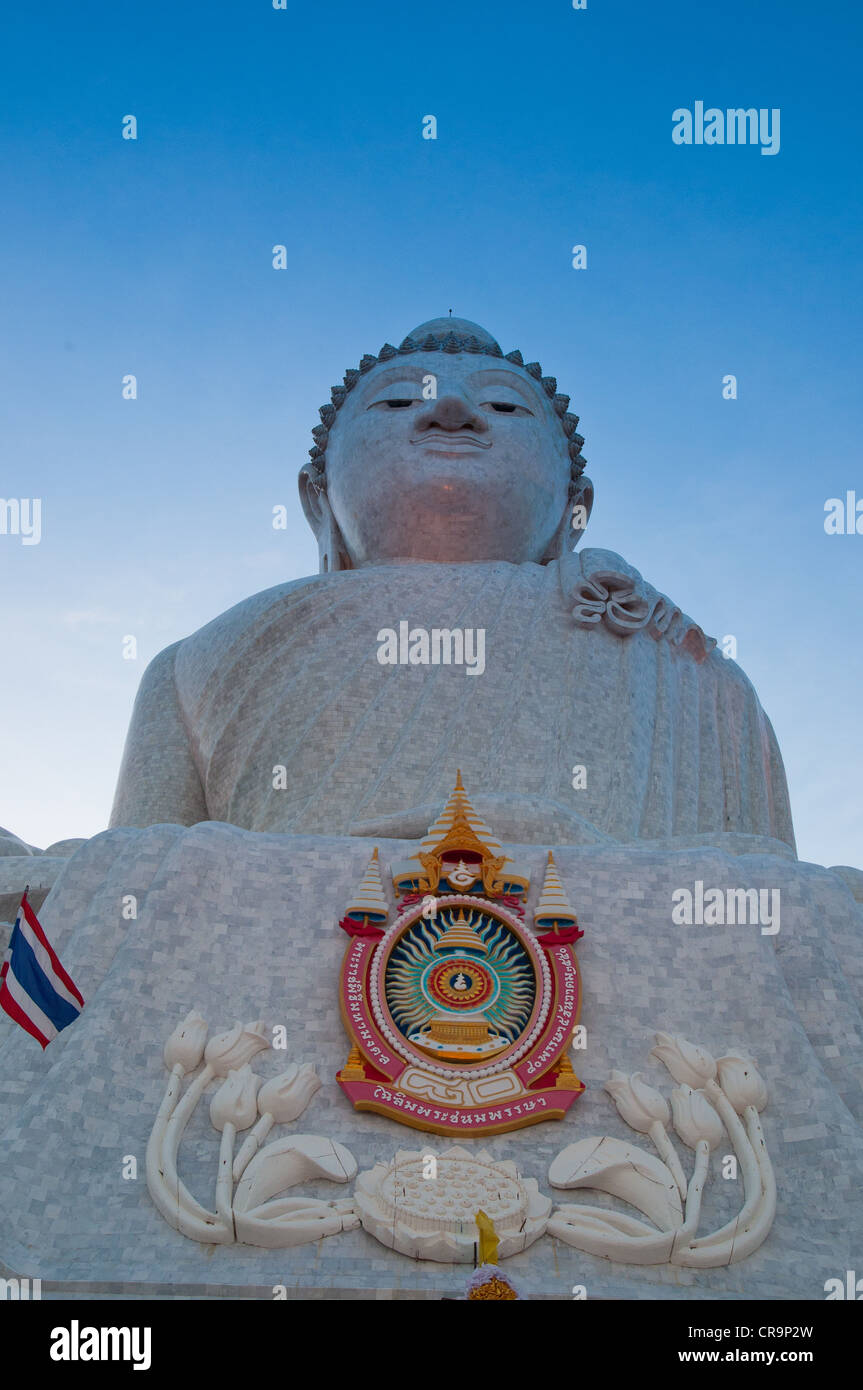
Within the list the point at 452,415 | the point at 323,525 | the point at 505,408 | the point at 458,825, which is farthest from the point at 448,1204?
the point at 323,525

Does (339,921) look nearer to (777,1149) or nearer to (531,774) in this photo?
(777,1149)

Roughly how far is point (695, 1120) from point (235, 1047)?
2.03 metres

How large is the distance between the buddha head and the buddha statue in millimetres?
21

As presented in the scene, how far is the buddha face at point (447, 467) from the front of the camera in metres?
11.9

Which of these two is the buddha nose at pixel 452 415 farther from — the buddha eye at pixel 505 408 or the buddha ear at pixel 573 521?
the buddha ear at pixel 573 521

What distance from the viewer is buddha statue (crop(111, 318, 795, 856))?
9734mm

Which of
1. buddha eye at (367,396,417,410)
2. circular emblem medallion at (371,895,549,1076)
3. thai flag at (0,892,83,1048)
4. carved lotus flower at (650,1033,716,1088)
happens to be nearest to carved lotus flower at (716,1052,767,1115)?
carved lotus flower at (650,1033,716,1088)

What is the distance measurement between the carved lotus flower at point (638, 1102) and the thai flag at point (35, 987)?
7.83 feet

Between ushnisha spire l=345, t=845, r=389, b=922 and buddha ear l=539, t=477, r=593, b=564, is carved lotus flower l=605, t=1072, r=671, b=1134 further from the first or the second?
buddha ear l=539, t=477, r=593, b=564

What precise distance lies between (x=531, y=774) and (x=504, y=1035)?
340cm

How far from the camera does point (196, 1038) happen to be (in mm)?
6281

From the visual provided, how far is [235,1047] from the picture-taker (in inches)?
248

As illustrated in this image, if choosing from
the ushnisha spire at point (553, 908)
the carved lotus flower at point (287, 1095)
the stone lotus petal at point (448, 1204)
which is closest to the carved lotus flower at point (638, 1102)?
the stone lotus petal at point (448, 1204)
